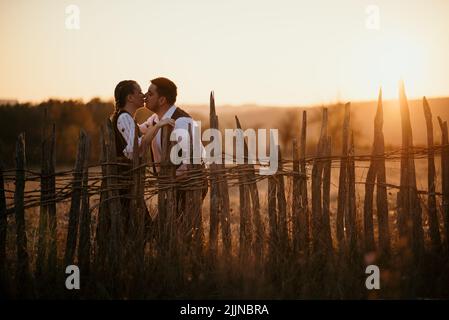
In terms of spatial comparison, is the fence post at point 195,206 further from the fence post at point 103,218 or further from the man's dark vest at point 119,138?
the fence post at point 103,218

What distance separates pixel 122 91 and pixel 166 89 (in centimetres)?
50

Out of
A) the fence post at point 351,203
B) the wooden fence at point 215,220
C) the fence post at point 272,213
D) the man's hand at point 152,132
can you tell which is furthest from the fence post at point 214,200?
the fence post at point 351,203

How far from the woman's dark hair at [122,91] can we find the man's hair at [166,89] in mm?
321

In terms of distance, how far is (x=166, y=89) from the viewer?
593 cm

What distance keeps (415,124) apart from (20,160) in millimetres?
44192

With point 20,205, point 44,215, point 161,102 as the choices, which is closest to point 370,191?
point 161,102

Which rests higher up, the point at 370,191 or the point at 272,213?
the point at 370,191

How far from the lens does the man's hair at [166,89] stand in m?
5.92

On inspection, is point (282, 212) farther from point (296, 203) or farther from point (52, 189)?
point (52, 189)

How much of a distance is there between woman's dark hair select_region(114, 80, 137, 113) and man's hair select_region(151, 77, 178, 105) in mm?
321

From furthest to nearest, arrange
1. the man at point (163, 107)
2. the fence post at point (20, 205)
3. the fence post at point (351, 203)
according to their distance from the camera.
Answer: the man at point (163, 107) → the fence post at point (351, 203) → the fence post at point (20, 205)

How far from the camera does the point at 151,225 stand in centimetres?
548
